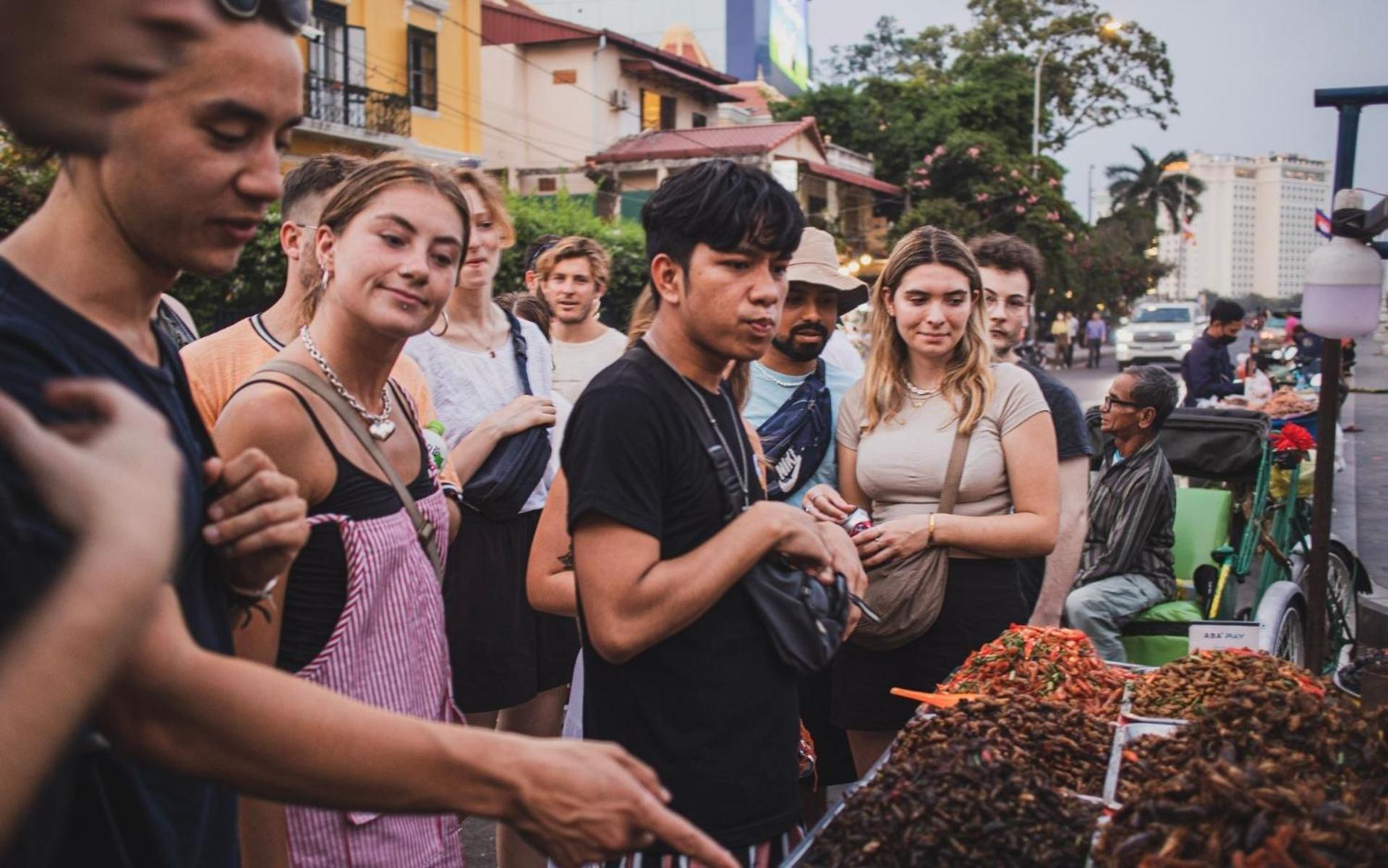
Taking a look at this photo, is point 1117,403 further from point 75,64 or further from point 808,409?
point 75,64

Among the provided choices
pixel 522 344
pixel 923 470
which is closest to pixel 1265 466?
pixel 923 470

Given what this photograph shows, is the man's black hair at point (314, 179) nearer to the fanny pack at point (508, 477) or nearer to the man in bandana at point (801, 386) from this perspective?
the fanny pack at point (508, 477)

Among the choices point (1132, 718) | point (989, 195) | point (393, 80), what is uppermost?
point (393, 80)

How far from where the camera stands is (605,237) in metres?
22.6

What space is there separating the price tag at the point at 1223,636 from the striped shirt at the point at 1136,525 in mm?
2028

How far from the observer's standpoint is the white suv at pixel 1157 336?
3453 cm

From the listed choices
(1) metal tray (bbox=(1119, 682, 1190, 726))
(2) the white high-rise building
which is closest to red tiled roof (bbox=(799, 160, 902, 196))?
(1) metal tray (bbox=(1119, 682, 1190, 726))

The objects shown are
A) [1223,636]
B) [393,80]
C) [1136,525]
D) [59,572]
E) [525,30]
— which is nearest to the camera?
[59,572]

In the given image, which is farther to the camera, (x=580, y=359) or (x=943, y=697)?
(x=580, y=359)

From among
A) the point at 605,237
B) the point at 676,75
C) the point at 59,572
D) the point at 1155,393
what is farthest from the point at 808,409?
the point at 676,75

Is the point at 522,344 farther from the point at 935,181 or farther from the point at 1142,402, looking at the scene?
the point at 935,181

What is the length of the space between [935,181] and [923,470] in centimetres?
3823

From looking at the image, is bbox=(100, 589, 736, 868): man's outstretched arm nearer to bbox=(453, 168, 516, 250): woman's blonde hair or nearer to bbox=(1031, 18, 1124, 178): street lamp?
bbox=(453, 168, 516, 250): woman's blonde hair

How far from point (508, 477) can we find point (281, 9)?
2606mm
